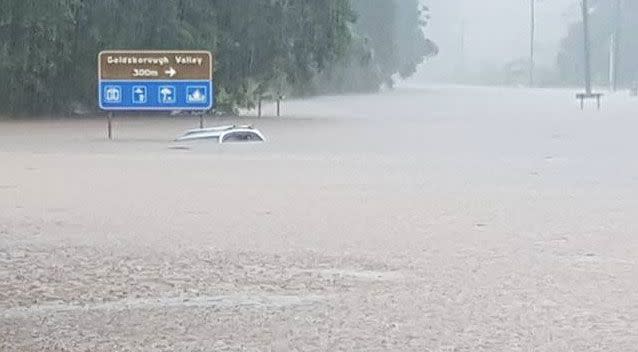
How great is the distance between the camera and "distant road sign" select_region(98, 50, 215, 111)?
27.4m

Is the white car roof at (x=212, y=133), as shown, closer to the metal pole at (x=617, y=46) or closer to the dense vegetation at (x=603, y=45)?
the metal pole at (x=617, y=46)

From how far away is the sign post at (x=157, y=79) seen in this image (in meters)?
27.4

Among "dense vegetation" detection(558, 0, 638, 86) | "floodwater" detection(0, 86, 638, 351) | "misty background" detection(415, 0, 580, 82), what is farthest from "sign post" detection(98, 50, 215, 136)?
"misty background" detection(415, 0, 580, 82)

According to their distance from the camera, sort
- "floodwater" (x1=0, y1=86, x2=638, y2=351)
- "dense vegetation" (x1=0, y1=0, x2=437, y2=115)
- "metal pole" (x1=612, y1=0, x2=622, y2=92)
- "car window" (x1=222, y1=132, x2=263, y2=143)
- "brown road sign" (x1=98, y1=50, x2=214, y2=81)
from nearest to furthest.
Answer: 1. "floodwater" (x1=0, y1=86, x2=638, y2=351)
2. "car window" (x1=222, y1=132, x2=263, y2=143)
3. "brown road sign" (x1=98, y1=50, x2=214, y2=81)
4. "dense vegetation" (x1=0, y1=0, x2=437, y2=115)
5. "metal pole" (x1=612, y1=0, x2=622, y2=92)

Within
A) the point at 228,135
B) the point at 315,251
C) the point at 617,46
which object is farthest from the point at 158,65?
the point at 617,46

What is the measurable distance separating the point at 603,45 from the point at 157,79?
78737 mm

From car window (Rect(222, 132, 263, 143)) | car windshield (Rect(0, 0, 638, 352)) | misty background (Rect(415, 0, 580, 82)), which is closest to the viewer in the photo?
car windshield (Rect(0, 0, 638, 352))

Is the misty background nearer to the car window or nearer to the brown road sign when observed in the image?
the brown road sign

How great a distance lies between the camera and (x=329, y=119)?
40.0 meters

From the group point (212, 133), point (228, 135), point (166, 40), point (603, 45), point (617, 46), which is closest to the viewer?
point (228, 135)

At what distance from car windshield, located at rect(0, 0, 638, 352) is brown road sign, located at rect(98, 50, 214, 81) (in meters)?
0.05

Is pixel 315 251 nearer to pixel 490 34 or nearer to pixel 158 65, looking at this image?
pixel 158 65

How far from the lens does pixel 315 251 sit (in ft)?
37.0

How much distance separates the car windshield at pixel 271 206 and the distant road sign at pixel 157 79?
0.14ft
